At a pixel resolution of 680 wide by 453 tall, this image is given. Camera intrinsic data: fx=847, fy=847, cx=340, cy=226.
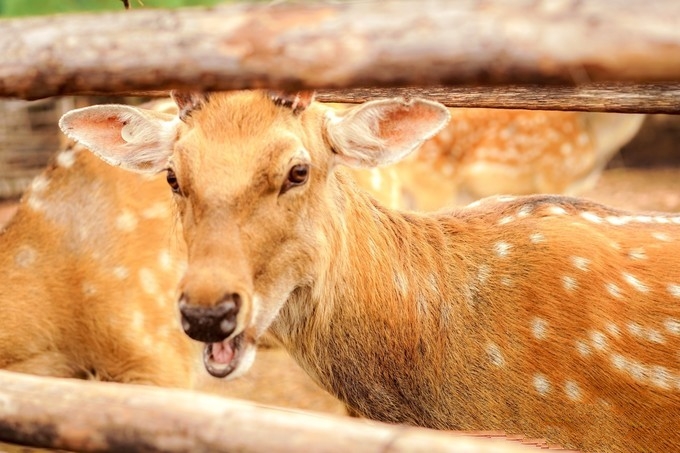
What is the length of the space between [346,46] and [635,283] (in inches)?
52.6

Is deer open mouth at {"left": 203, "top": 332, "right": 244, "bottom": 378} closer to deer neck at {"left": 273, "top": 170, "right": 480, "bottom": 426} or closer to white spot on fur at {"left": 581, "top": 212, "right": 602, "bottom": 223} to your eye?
deer neck at {"left": 273, "top": 170, "right": 480, "bottom": 426}

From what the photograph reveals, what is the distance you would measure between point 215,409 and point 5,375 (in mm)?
488

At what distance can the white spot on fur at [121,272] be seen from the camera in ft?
10.3

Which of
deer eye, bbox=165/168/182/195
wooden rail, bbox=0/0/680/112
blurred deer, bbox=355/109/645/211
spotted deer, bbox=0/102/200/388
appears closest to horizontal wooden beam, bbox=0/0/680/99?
wooden rail, bbox=0/0/680/112

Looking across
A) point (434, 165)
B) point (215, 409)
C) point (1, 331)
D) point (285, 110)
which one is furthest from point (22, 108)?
point (215, 409)

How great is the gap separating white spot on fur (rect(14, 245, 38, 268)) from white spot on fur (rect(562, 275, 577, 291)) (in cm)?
195

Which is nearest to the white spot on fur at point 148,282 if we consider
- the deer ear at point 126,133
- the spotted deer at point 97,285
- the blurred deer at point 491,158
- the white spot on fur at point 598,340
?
the spotted deer at point 97,285

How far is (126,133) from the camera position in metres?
2.39

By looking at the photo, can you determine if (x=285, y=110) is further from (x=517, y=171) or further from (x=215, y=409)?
(x=517, y=171)

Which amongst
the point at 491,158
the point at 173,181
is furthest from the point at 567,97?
the point at 491,158

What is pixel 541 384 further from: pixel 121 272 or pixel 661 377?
pixel 121 272

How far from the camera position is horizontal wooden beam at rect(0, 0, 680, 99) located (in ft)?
4.14

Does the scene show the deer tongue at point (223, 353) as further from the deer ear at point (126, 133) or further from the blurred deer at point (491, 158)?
the blurred deer at point (491, 158)

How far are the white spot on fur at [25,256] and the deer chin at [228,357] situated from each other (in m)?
1.35
